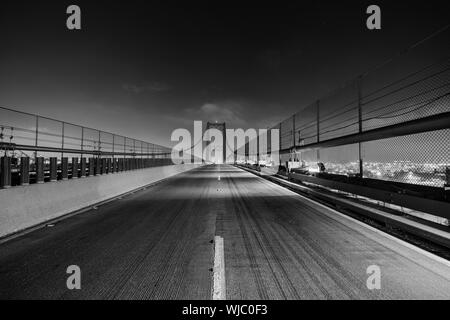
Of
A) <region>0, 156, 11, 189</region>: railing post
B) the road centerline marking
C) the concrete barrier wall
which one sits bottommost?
the road centerline marking

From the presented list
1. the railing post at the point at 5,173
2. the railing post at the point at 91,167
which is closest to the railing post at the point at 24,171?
the railing post at the point at 5,173

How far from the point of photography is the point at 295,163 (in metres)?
20.0

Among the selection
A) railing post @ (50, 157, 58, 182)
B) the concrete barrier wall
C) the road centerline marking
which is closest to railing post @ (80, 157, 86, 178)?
the concrete barrier wall

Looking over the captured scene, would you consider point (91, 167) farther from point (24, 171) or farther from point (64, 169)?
point (24, 171)

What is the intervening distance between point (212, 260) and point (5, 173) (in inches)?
214

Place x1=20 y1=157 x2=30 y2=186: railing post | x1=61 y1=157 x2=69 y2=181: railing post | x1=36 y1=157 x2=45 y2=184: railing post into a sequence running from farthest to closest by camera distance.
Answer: x1=61 y1=157 x2=69 y2=181: railing post
x1=36 y1=157 x2=45 y2=184: railing post
x1=20 y1=157 x2=30 y2=186: railing post

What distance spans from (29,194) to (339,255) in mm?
7215

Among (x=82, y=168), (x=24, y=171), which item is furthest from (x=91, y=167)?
(x=24, y=171)

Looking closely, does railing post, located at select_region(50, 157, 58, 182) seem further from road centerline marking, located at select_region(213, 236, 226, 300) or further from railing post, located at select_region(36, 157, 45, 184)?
road centerline marking, located at select_region(213, 236, 226, 300)

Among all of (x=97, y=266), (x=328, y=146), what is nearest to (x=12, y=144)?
(x=97, y=266)

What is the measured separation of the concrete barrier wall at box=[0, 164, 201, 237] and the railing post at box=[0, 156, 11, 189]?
22 centimetres

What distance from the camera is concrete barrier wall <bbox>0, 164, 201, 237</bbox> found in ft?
17.4

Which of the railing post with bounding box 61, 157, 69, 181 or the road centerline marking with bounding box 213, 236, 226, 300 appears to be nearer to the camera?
the road centerline marking with bounding box 213, 236, 226, 300

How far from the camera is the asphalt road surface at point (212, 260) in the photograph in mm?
2957
